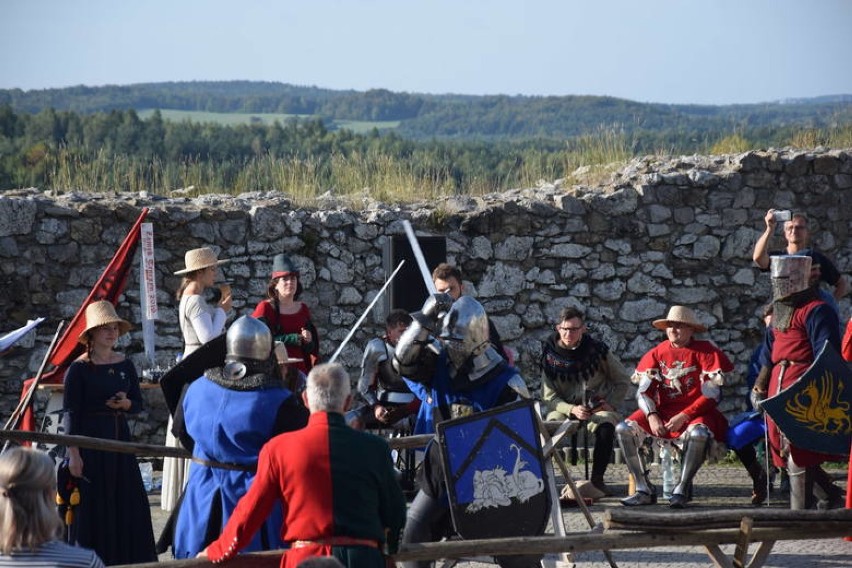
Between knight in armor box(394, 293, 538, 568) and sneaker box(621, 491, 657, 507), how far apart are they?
254 centimetres

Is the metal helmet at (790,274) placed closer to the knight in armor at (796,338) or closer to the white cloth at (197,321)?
the knight in armor at (796,338)

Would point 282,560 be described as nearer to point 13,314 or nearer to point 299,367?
point 299,367

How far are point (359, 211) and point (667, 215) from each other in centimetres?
281

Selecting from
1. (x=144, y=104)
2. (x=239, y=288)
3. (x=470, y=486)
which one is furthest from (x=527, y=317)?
(x=144, y=104)

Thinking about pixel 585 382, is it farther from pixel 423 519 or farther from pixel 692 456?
pixel 423 519

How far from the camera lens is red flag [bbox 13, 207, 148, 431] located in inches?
295

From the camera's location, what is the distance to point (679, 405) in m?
8.41

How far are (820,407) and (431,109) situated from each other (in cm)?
5267

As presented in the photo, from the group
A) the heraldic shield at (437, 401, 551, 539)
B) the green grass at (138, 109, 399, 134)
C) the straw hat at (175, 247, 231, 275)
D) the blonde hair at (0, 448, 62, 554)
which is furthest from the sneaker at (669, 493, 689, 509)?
the green grass at (138, 109, 399, 134)

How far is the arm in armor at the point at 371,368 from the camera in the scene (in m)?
8.71

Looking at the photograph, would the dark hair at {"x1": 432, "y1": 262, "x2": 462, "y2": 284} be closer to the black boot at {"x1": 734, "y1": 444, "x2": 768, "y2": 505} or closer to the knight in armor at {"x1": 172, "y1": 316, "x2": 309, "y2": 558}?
the black boot at {"x1": 734, "y1": 444, "x2": 768, "y2": 505}

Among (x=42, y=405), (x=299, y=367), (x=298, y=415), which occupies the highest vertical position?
(x=298, y=415)

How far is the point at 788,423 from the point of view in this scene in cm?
709

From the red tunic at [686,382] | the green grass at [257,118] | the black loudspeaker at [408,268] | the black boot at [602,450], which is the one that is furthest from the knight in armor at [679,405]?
the green grass at [257,118]
